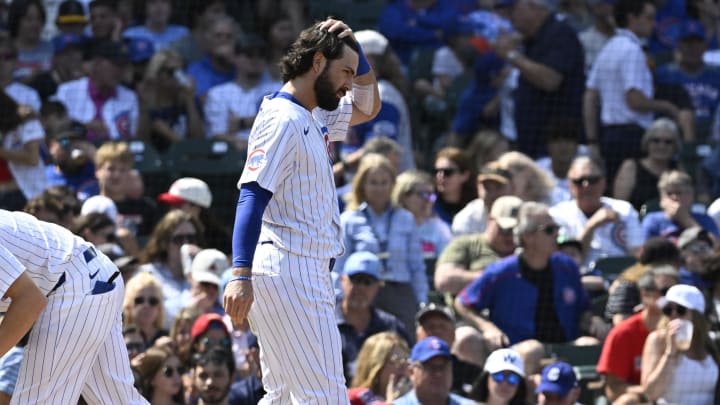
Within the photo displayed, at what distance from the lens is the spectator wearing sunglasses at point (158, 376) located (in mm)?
6941

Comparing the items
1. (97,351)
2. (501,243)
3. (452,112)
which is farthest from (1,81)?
(97,351)

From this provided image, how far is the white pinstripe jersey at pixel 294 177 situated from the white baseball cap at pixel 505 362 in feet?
7.26

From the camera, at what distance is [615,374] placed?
7578 millimetres

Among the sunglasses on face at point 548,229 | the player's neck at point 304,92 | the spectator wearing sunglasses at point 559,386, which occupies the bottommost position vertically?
the spectator wearing sunglasses at point 559,386

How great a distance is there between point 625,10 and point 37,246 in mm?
7067

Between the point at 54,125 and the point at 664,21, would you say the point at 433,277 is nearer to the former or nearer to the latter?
the point at 54,125

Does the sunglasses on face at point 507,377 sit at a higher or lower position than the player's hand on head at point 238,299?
lower

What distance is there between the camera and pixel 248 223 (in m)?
4.64

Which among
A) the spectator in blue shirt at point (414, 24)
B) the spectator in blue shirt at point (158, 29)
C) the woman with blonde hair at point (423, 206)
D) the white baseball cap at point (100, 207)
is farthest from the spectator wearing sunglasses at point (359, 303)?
the spectator in blue shirt at point (158, 29)

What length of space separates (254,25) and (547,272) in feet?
15.7

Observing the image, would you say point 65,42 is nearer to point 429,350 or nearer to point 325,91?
point 429,350

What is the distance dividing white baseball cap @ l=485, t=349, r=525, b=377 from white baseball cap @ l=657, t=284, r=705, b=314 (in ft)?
3.03

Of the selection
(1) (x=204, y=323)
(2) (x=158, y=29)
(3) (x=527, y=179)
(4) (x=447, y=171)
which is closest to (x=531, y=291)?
(3) (x=527, y=179)

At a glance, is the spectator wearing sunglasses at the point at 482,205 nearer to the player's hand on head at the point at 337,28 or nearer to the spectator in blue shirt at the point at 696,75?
the spectator in blue shirt at the point at 696,75
